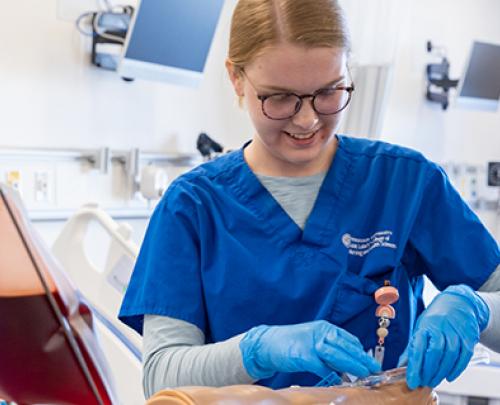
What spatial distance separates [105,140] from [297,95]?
222 centimetres

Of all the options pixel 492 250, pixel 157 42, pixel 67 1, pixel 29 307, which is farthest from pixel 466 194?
pixel 29 307

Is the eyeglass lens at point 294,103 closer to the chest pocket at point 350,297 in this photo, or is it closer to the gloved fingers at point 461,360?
the chest pocket at point 350,297

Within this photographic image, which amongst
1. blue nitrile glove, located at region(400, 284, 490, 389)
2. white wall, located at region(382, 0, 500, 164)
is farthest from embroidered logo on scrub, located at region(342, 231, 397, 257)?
white wall, located at region(382, 0, 500, 164)

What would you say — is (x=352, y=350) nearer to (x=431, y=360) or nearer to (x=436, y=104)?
(x=431, y=360)

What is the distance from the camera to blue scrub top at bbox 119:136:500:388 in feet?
3.92

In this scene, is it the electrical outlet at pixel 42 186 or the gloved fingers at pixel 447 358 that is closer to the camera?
the gloved fingers at pixel 447 358

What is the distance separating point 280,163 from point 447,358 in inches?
18.0

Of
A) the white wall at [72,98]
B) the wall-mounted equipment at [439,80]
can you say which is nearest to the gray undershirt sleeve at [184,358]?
the white wall at [72,98]

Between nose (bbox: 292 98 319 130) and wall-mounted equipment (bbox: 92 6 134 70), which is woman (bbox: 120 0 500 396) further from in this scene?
wall-mounted equipment (bbox: 92 6 134 70)

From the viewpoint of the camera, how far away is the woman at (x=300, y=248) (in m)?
1.06

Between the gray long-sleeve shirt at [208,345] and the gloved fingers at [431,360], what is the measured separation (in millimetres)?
172

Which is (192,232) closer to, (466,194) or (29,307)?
(29,307)

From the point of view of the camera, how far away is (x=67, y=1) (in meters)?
3.02

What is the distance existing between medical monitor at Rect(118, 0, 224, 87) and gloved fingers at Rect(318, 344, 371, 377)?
2209mm
